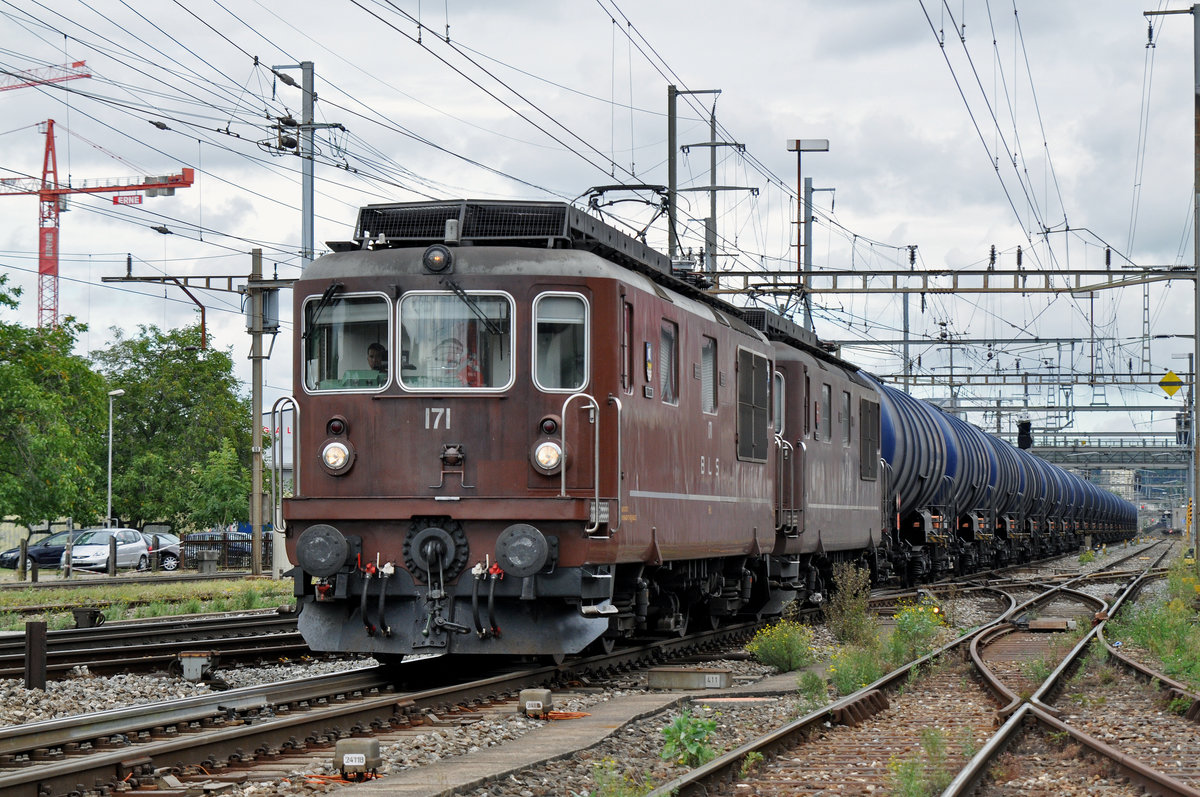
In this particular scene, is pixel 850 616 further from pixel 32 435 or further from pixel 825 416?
pixel 32 435

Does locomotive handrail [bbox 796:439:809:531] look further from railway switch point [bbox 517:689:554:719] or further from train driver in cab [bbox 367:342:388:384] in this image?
railway switch point [bbox 517:689:554:719]

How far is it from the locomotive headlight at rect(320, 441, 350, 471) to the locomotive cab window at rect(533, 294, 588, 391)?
1.67m

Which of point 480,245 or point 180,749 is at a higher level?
point 480,245

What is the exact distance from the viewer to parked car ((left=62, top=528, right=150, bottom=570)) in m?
39.9

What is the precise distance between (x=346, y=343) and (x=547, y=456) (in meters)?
1.95

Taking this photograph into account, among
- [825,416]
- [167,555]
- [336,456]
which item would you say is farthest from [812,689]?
[167,555]

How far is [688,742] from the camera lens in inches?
340

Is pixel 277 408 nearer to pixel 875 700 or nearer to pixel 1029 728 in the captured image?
pixel 875 700

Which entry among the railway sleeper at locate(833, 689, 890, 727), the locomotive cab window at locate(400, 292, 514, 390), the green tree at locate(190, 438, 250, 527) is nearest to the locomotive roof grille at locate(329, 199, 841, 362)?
the locomotive cab window at locate(400, 292, 514, 390)

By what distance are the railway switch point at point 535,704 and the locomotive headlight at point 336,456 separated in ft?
8.15

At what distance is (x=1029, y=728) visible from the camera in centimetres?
1031

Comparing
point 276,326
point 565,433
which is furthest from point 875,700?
point 276,326

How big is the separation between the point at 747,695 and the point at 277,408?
4.52 metres

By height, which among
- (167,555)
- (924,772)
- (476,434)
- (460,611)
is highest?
(476,434)
